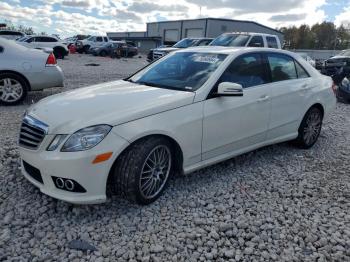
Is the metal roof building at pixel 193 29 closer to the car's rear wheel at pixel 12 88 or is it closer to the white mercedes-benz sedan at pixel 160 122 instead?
the car's rear wheel at pixel 12 88

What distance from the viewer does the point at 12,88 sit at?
7.14m

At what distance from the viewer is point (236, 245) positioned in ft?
9.55

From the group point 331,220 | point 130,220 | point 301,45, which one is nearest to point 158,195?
point 130,220

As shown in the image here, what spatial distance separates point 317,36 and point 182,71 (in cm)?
9698

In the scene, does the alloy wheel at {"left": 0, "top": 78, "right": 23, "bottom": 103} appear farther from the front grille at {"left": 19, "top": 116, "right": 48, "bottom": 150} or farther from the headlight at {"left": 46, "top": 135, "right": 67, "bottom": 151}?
the headlight at {"left": 46, "top": 135, "right": 67, "bottom": 151}

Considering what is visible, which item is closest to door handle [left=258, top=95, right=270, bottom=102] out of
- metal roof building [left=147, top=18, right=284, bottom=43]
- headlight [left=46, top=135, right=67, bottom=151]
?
headlight [left=46, top=135, right=67, bottom=151]

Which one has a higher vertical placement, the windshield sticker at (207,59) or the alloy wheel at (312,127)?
the windshield sticker at (207,59)

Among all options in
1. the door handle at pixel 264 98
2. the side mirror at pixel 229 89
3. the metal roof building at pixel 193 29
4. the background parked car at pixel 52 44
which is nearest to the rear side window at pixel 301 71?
the door handle at pixel 264 98

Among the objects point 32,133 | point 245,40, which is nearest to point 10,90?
point 32,133

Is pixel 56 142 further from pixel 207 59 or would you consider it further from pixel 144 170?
pixel 207 59

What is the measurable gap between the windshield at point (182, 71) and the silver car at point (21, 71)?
11.9ft

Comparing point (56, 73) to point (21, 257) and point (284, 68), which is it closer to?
point (284, 68)

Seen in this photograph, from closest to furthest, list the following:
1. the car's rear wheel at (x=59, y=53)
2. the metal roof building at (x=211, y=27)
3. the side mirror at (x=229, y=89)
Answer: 1. the side mirror at (x=229, y=89)
2. the car's rear wheel at (x=59, y=53)
3. the metal roof building at (x=211, y=27)

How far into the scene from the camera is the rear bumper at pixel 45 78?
7.24 meters
